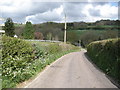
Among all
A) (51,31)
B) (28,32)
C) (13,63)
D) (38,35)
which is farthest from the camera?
(51,31)

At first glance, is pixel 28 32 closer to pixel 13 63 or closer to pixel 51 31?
pixel 51 31

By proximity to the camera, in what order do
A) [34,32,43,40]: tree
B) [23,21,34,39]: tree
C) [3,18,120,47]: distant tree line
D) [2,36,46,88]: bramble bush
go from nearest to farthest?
[2,36,46,88]: bramble bush → [3,18,120,47]: distant tree line → [23,21,34,39]: tree → [34,32,43,40]: tree

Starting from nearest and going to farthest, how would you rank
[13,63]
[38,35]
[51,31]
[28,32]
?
[13,63] < [28,32] < [38,35] < [51,31]

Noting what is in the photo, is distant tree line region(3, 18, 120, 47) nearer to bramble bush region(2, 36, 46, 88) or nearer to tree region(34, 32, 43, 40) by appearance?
tree region(34, 32, 43, 40)

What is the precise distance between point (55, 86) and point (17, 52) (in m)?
4.02

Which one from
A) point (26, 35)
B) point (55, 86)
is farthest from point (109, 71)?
point (26, 35)

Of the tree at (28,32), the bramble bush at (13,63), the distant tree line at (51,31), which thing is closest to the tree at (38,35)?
the distant tree line at (51,31)

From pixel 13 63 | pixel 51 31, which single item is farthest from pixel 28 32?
pixel 13 63

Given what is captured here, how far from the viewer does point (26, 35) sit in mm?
81250

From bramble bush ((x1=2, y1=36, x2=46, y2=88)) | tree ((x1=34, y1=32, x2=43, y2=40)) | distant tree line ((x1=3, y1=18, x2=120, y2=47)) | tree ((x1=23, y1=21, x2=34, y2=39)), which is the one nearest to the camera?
bramble bush ((x1=2, y1=36, x2=46, y2=88))

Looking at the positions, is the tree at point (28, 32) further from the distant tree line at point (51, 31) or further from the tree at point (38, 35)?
the tree at point (38, 35)

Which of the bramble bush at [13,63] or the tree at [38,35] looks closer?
the bramble bush at [13,63]

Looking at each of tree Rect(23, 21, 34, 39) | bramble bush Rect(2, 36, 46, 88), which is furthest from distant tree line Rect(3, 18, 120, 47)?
bramble bush Rect(2, 36, 46, 88)

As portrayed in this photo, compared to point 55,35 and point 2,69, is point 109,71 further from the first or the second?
point 55,35
